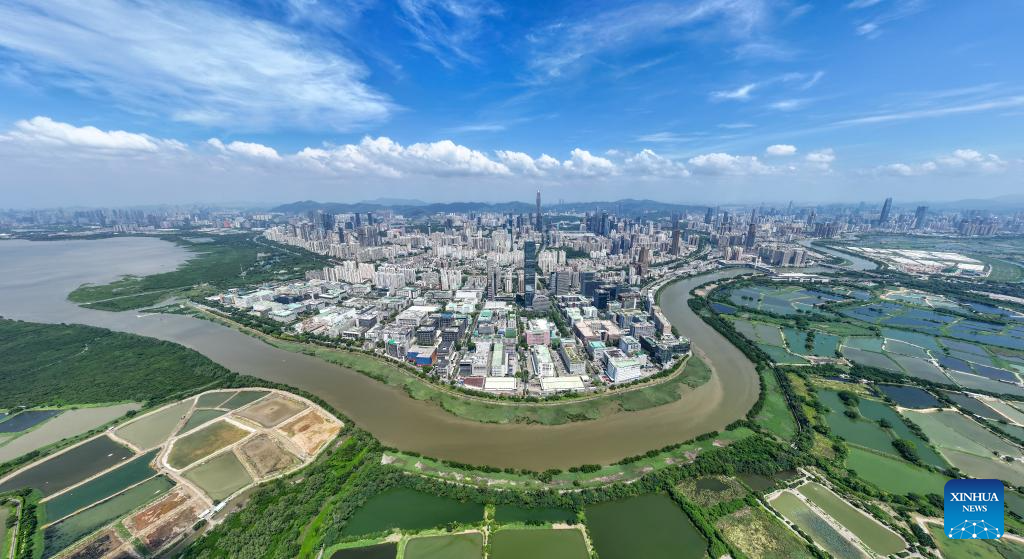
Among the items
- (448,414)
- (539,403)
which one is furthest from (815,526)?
(448,414)

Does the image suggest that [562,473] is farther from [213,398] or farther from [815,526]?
[213,398]

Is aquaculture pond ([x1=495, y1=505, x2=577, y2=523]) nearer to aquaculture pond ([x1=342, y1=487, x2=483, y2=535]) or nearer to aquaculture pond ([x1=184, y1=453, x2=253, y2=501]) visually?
aquaculture pond ([x1=342, y1=487, x2=483, y2=535])

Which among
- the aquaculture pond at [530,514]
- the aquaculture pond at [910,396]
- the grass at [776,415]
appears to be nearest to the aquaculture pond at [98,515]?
the aquaculture pond at [530,514]

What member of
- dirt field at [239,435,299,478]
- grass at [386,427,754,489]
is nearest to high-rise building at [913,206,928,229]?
grass at [386,427,754,489]

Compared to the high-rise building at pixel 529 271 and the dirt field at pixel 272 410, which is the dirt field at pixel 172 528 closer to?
the dirt field at pixel 272 410

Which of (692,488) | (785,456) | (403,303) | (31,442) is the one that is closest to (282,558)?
(692,488)

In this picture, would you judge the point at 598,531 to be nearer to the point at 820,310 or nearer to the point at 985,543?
the point at 985,543

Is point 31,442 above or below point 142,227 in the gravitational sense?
below

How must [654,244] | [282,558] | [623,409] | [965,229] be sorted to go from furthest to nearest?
[965,229] → [654,244] → [623,409] → [282,558]
